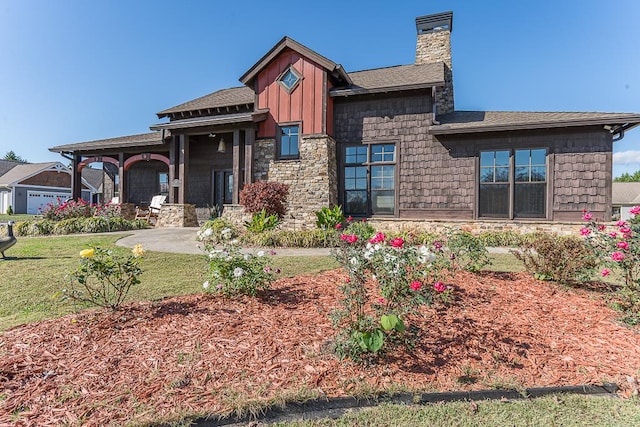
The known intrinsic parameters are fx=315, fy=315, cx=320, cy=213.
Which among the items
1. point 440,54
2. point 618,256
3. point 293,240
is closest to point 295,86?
point 293,240

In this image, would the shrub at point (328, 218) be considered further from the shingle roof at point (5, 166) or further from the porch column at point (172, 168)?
the shingle roof at point (5, 166)

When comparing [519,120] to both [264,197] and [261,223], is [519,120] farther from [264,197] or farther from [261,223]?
[261,223]

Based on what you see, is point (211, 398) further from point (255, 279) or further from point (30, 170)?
point (30, 170)

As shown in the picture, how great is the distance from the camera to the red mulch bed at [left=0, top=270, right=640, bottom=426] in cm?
208

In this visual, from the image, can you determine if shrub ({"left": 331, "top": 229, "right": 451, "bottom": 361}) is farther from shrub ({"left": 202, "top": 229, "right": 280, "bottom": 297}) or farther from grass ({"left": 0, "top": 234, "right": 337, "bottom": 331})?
grass ({"left": 0, "top": 234, "right": 337, "bottom": 331})

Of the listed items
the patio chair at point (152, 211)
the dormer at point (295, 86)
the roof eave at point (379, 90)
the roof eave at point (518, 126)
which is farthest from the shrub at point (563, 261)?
the patio chair at point (152, 211)

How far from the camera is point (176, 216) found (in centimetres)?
1274

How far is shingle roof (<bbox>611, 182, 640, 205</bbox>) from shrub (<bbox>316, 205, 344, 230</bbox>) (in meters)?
41.0

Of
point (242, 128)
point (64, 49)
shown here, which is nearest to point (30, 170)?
point (64, 49)

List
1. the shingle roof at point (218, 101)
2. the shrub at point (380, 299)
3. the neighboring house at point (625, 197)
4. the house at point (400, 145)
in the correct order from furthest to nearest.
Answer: the neighboring house at point (625, 197), the shingle roof at point (218, 101), the house at point (400, 145), the shrub at point (380, 299)

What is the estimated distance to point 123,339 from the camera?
2.81m

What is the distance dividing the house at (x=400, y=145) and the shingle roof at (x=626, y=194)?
3606 cm

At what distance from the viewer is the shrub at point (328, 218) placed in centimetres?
1016

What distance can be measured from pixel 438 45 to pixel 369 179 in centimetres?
696
